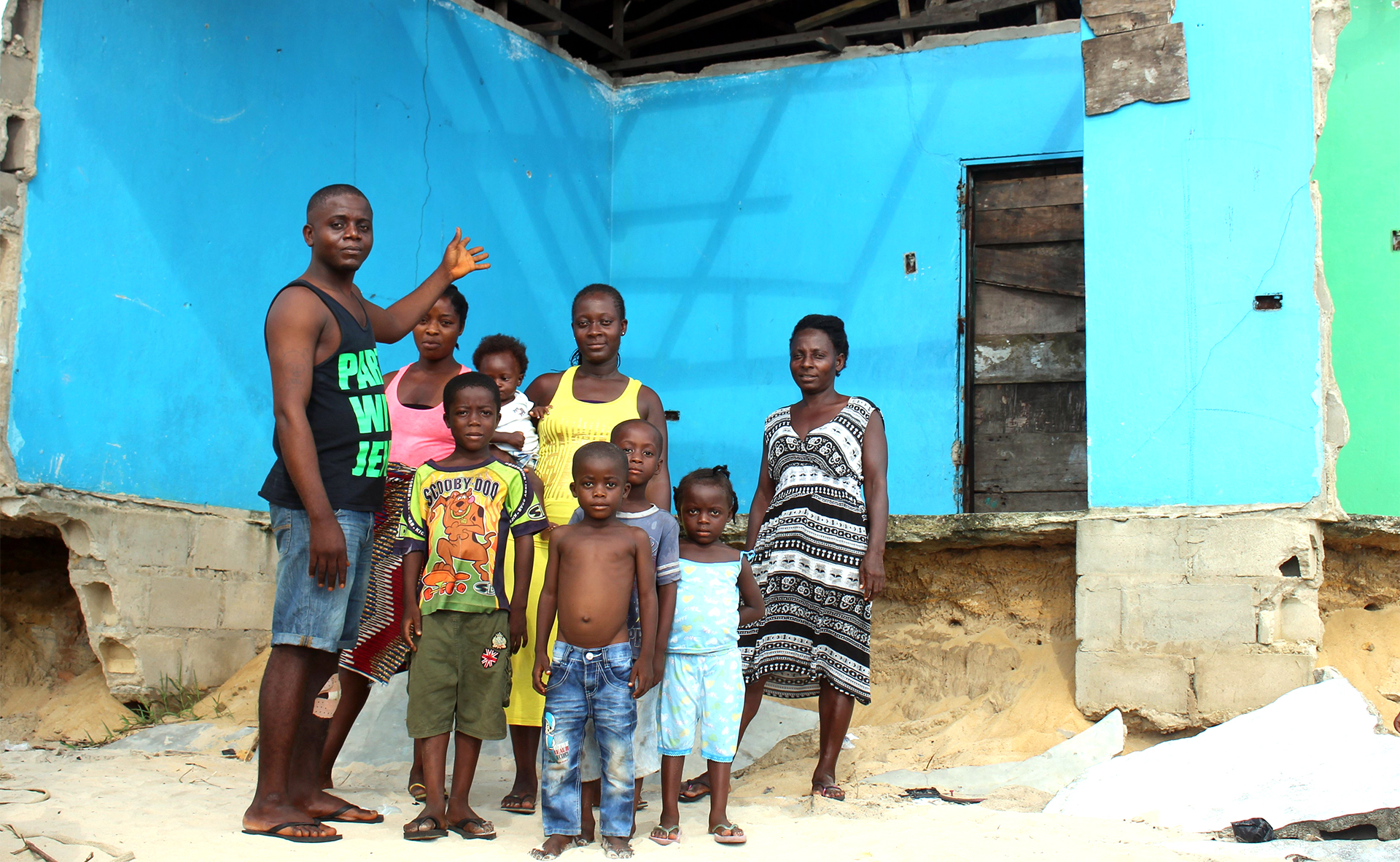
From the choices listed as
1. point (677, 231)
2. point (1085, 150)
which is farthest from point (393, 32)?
point (1085, 150)

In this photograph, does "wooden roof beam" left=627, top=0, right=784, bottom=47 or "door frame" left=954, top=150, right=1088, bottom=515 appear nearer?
"door frame" left=954, top=150, right=1088, bottom=515

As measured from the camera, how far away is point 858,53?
23.8 feet

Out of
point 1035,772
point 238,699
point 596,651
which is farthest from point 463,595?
point 1035,772

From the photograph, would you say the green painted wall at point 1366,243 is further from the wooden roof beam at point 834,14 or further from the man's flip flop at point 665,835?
the man's flip flop at point 665,835

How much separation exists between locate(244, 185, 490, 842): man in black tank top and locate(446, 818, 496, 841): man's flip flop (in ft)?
0.85

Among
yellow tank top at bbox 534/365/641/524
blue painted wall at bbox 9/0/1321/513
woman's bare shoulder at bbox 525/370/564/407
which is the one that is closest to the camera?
yellow tank top at bbox 534/365/641/524

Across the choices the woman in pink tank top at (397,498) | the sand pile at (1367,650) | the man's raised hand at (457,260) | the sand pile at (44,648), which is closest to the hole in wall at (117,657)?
the sand pile at (44,648)

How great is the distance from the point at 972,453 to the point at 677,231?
2.32 metres

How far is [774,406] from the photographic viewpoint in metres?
7.29

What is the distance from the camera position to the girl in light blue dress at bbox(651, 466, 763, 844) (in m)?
3.56

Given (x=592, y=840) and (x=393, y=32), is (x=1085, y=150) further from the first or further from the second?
(x=393, y=32)

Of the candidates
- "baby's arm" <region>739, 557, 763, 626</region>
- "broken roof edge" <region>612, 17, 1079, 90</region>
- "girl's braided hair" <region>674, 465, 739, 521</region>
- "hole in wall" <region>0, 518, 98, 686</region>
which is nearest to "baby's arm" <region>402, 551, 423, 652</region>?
"girl's braided hair" <region>674, 465, 739, 521</region>

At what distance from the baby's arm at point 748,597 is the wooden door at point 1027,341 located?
3.22 meters

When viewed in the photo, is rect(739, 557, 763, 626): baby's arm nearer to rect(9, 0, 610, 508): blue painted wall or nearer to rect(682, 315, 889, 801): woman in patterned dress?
rect(682, 315, 889, 801): woman in patterned dress
